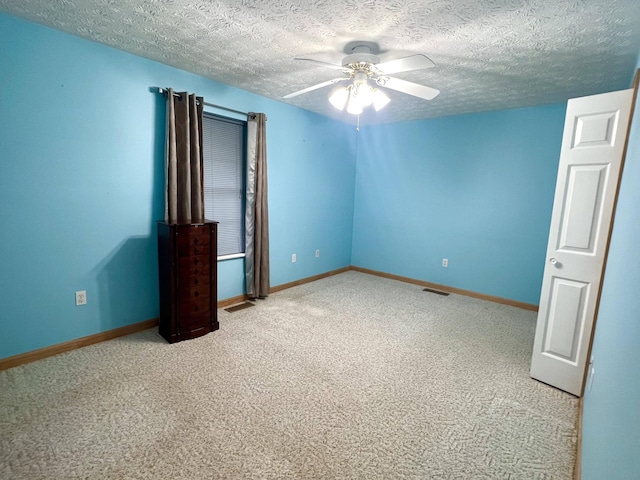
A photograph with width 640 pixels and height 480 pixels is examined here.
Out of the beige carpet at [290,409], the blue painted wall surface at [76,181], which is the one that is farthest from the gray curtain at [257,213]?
the beige carpet at [290,409]

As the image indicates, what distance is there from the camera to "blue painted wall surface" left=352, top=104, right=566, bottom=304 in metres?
3.61

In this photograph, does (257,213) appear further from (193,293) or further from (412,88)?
(412,88)

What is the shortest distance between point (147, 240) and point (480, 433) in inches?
116

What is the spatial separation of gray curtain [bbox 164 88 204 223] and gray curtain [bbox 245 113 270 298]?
657mm

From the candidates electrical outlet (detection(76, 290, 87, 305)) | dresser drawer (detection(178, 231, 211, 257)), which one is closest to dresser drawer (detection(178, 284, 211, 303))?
dresser drawer (detection(178, 231, 211, 257))

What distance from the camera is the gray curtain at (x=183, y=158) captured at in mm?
2752

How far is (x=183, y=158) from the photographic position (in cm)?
282

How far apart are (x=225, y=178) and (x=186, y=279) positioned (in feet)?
4.26

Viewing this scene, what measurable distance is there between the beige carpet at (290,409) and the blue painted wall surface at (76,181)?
1.20 feet

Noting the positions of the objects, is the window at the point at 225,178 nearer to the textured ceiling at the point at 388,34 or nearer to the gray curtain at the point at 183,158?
the gray curtain at the point at 183,158

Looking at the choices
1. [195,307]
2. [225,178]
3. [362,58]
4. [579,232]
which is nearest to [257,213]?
[225,178]

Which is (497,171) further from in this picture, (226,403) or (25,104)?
(25,104)

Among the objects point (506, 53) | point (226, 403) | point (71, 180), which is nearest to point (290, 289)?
point (226, 403)

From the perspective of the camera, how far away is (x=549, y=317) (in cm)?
223
